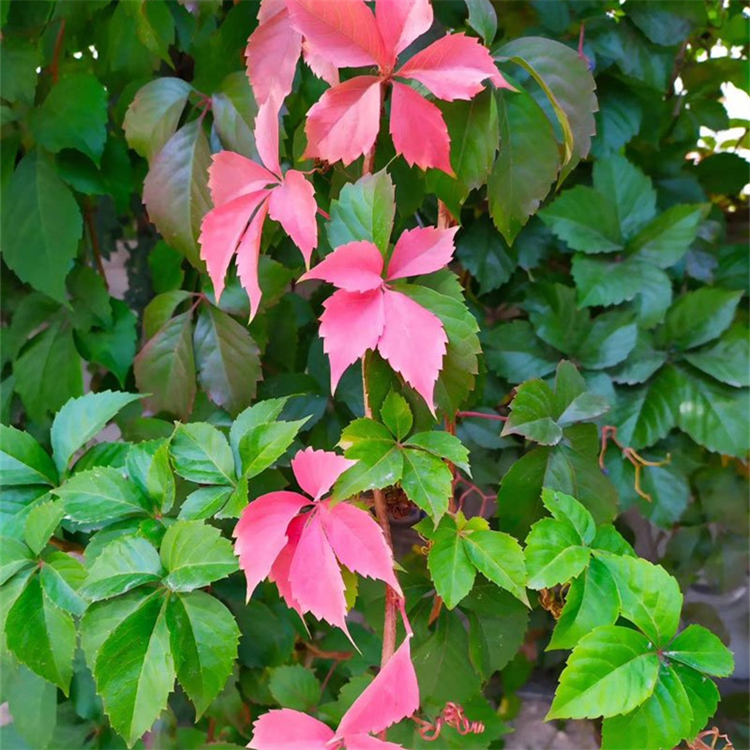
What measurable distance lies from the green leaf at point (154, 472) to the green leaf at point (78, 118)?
29 cm

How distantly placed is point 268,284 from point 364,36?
0.24 metres

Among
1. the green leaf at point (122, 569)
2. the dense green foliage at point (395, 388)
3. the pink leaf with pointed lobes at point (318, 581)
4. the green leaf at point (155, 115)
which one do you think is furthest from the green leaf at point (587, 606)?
the green leaf at point (155, 115)

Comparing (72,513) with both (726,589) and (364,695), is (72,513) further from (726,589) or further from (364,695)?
(726,589)

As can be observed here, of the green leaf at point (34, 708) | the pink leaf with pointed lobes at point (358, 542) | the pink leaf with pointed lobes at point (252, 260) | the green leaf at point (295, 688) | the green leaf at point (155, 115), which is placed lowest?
the green leaf at point (295, 688)

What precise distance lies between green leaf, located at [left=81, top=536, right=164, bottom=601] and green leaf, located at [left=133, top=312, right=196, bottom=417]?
0.19 meters

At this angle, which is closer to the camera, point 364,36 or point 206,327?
point 364,36

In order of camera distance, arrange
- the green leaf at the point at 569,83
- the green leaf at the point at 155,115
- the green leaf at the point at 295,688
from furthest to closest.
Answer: the green leaf at the point at 295,688
the green leaf at the point at 155,115
the green leaf at the point at 569,83

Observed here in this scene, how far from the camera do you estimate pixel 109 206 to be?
0.77m

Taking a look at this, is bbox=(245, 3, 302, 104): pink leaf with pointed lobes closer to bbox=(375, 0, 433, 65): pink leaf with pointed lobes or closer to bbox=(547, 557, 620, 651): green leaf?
bbox=(375, 0, 433, 65): pink leaf with pointed lobes

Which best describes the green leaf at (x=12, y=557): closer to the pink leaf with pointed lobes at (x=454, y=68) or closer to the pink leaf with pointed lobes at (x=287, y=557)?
the pink leaf with pointed lobes at (x=287, y=557)

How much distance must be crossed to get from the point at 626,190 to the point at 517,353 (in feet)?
0.68

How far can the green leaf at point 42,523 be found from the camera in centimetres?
42

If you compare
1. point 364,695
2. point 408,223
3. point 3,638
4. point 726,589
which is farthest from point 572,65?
point 726,589

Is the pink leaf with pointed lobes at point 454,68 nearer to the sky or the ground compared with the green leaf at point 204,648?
nearer to the sky
